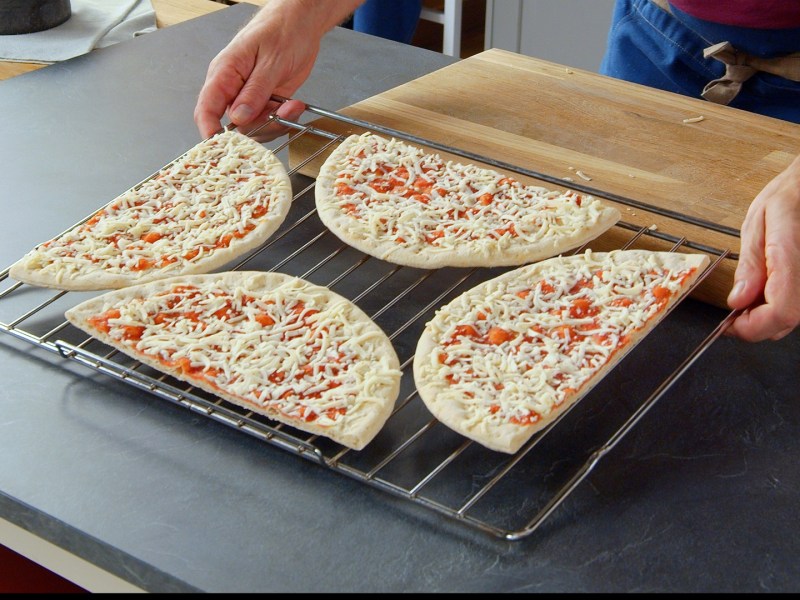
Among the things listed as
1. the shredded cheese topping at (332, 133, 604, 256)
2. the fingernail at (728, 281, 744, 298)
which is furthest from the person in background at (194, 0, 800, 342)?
the fingernail at (728, 281, 744, 298)

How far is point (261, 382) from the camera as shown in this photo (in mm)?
1192

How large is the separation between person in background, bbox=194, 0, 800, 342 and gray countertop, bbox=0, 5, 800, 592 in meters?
0.65

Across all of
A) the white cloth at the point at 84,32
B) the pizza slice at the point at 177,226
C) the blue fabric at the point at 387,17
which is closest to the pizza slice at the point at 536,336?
the pizza slice at the point at 177,226

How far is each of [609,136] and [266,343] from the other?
87 centimetres

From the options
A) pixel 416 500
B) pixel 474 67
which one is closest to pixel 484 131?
pixel 474 67

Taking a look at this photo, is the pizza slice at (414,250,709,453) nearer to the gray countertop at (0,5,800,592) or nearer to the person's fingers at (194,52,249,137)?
the gray countertop at (0,5,800,592)

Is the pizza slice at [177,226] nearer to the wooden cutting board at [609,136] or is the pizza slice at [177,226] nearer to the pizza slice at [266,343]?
the pizza slice at [266,343]

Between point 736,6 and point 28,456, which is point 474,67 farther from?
point 28,456

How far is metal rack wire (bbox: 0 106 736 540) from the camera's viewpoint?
1.09 meters

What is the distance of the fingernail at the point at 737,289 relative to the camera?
4.28 ft

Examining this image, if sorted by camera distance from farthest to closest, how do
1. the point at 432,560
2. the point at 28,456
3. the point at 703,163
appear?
the point at 703,163 → the point at 28,456 → the point at 432,560

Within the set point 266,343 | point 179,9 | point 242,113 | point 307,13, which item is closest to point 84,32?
point 179,9

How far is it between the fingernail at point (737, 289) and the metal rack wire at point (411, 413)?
5 centimetres

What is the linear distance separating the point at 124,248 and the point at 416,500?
682 millimetres
